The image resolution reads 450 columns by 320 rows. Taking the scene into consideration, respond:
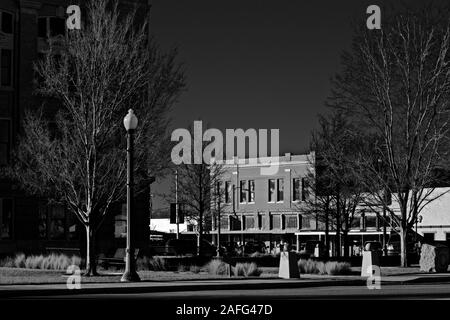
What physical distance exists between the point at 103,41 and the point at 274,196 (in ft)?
168

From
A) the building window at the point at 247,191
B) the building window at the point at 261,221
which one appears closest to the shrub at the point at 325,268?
the building window at the point at 261,221

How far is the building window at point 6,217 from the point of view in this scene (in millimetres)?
42094

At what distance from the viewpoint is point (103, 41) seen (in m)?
30.3

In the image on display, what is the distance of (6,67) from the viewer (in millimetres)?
42875

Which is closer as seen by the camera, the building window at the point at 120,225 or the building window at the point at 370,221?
the building window at the point at 120,225

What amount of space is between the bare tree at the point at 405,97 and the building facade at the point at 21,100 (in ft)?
47.2

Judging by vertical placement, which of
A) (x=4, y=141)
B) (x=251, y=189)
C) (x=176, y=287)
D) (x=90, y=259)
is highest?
(x=4, y=141)

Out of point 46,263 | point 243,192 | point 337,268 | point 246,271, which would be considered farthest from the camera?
point 243,192

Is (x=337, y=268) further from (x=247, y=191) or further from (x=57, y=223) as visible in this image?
(x=247, y=191)

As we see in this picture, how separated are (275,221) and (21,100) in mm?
41126

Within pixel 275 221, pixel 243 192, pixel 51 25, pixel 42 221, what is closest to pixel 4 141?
pixel 42 221

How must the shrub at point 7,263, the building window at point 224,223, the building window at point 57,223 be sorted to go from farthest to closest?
the building window at point 224,223 < the building window at point 57,223 < the shrub at point 7,263

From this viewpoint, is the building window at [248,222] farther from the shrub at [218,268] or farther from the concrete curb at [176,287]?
the concrete curb at [176,287]
